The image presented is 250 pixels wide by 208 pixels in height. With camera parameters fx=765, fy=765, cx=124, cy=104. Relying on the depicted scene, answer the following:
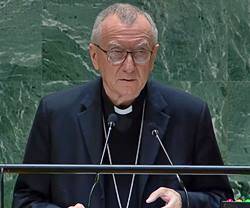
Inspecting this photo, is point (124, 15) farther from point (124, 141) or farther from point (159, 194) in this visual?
point (159, 194)

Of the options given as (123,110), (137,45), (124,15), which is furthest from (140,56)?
(123,110)

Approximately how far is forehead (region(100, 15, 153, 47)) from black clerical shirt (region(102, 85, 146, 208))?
1.00ft

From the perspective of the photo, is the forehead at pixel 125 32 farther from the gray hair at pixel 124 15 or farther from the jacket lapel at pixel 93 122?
the jacket lapel at pixel 93 122

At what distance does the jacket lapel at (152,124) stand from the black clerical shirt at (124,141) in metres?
0.05

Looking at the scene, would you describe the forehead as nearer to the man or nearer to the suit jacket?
the man

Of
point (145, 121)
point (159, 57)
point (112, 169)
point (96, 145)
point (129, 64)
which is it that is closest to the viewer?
point (112, 169)

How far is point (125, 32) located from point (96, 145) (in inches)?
18.5

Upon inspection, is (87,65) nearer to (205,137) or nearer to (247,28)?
(247,28)

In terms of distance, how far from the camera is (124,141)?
324cm

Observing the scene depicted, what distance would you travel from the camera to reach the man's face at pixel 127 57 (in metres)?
3.01

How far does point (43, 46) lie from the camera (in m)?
5.36

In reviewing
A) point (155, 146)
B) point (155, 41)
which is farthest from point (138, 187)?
point (155, 41)

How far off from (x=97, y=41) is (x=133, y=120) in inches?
15.0

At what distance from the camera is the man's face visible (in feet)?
9.87
